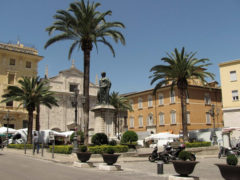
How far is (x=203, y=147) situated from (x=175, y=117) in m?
19.8

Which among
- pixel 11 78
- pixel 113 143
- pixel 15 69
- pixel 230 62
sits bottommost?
pixel 113 143

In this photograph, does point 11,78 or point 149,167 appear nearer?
point 149,167

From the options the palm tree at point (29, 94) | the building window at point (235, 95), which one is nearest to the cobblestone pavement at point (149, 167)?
the palm tree at point (29, 94)

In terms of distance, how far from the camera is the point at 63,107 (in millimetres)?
51344

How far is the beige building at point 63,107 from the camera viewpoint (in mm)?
49281

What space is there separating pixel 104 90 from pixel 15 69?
32197 millimetres

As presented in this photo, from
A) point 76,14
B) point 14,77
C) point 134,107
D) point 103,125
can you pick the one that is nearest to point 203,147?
point 103,125

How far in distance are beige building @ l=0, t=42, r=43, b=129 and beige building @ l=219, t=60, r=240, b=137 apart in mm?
32129

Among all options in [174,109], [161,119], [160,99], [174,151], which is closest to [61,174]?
[174,151]

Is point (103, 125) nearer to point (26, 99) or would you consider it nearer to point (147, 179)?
point (147, 179)

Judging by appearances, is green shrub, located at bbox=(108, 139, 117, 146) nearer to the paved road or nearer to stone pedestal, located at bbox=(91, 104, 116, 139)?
stone pedestal, located at bbox=(91, 104, 116, 139)

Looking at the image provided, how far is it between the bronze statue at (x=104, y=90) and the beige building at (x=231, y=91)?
23794 millimetres

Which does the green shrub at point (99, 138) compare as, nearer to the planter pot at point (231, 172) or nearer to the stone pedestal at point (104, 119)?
the stone pedestal at point (104, 119)

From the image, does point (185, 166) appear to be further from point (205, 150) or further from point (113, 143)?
point (205, 150)
